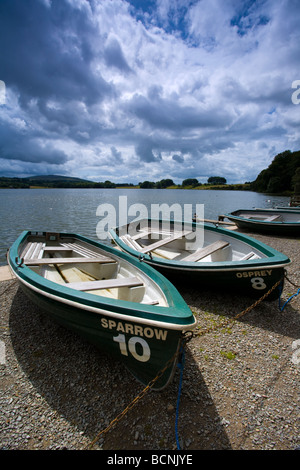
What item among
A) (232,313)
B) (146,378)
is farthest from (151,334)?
(232,313)

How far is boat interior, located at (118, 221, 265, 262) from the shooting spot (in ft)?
23.1

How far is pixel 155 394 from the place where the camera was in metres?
3.43

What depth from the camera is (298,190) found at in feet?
168

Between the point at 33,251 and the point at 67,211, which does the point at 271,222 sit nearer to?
the point at 33,251

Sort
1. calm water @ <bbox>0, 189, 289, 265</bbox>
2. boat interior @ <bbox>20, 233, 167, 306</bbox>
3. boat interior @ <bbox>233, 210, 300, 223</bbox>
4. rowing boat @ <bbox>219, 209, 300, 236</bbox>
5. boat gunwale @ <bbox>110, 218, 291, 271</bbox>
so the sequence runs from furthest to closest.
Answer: calm water @ <bbox>0, 189, 289, 265</bbox> → boat interior @ <bbox>233, 210, 300, 223</bbox> → rowing boat @ <bbox>219, 209, 300, 236</bbox> → boat gunwale @ <bbox>110, 218, 291, 271</bbox> → boat interior @ <bbox>20, 233, 167, 306</bbox>

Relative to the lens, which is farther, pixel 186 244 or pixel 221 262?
pixel 186 244

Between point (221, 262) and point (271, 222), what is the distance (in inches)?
415

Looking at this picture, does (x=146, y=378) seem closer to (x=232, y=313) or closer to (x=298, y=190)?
(x=232, y=313)

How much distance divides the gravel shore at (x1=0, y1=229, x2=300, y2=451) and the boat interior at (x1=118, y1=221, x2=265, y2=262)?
7.75 feet

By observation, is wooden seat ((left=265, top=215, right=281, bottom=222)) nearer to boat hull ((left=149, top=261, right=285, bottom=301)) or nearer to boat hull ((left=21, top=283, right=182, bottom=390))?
boat hull ((left=149, top=261, right=285, bottom=301))

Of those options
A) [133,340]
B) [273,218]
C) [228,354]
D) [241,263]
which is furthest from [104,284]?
[273,218]

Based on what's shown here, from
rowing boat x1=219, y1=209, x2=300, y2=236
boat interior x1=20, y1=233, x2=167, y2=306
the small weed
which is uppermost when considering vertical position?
rowing boat x1=219, y1=209, x2=300, y2=236

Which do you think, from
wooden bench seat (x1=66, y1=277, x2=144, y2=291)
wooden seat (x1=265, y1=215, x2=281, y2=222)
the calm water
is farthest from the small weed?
wooden seat (x1=265, y1=215, x2=281, y2=222)
